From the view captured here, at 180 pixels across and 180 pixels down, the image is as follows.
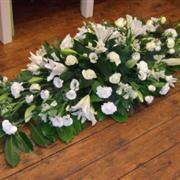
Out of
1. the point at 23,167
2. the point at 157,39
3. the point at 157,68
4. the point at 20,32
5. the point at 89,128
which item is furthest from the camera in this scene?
the point at 20,32

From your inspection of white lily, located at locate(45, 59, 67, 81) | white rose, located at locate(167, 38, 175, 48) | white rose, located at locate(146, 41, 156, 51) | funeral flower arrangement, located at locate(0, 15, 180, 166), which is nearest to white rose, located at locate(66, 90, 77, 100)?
funeral flower arrangement, located at locate(0, 15, 180, 166)

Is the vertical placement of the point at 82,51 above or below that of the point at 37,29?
above

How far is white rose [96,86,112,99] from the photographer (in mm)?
1643

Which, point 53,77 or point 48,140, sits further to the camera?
point 53,77

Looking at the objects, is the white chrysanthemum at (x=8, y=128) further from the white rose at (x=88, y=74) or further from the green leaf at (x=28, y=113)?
the white rose at (x=88, y=74)

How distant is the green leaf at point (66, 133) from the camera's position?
5.15 feet

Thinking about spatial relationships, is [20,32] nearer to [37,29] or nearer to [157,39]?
[37,29]

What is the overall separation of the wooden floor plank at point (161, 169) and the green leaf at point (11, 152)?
402 millimetres

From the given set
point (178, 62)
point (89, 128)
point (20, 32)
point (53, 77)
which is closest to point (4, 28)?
point (20, 32)

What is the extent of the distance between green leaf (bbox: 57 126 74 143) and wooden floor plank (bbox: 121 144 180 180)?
0.89ft

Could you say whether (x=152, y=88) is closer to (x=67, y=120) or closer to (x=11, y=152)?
(x=67, y=120)

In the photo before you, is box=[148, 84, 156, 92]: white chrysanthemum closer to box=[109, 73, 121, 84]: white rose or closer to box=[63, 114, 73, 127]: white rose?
box=[109, 73, 121, 84]: white rose

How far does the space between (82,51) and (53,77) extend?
0.18 m

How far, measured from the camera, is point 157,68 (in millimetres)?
1832
